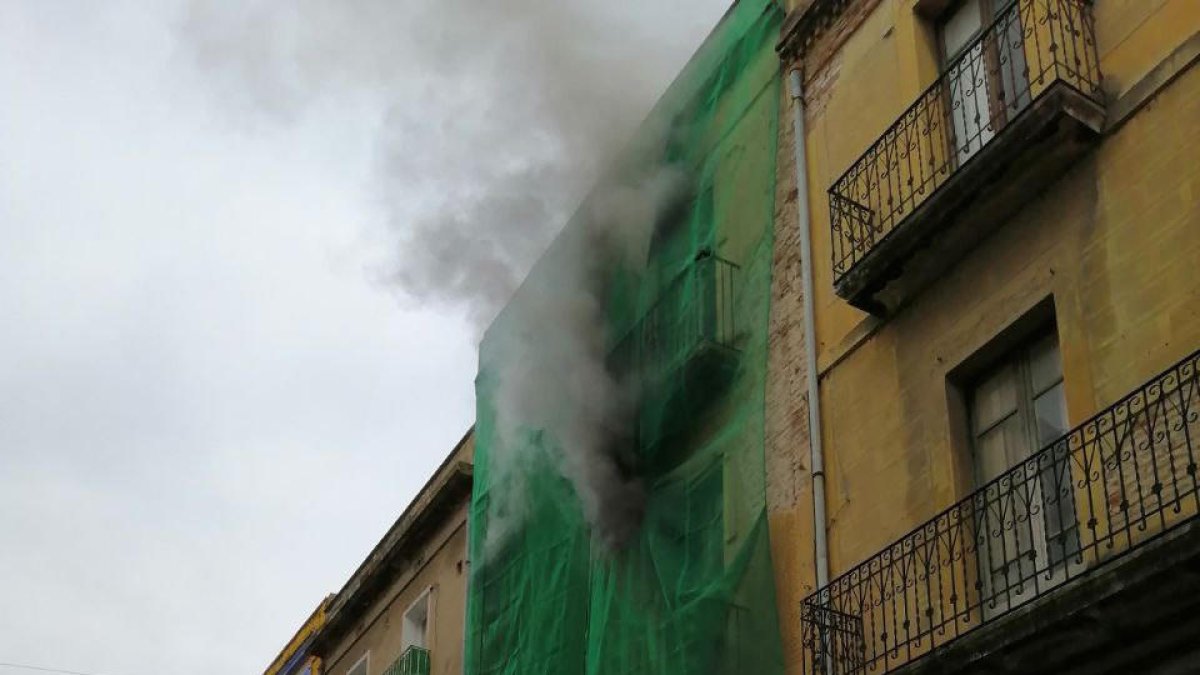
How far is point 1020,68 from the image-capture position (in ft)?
36.1

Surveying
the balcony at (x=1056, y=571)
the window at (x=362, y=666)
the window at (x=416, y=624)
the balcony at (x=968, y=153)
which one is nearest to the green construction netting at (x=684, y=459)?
the balcony at (x=1056, y=571)

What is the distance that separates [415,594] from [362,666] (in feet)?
5.76

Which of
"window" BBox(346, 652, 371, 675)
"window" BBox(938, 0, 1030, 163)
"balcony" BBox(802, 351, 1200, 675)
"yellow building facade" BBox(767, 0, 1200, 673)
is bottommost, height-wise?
"balcony" BBox(802, 351, 1200, 675)

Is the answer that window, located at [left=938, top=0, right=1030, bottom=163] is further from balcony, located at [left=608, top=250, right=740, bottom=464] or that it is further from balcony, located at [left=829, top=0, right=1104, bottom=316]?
balcony, located at [left=608, top=250, right=740, bottom=464]

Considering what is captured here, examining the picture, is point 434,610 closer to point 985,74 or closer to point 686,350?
point 686,350

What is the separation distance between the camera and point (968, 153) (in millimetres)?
11312

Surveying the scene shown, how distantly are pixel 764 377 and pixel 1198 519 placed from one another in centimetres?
518

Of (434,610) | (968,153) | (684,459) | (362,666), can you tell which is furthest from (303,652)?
(968,153)

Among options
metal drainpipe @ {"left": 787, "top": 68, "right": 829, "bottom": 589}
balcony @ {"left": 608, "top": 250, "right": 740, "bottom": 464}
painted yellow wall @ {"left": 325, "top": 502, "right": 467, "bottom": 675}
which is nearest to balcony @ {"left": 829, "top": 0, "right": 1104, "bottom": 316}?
metal drainpipe @ {"left": 787, "top": 68, "right": 829, "bottom": 589}

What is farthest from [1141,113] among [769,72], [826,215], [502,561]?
[502,561]

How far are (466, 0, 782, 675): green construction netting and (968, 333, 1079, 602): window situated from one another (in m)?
1.98

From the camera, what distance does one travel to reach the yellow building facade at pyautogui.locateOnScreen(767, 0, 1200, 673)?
908cm

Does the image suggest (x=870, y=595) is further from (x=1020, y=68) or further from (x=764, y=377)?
(x=1020, y=68)

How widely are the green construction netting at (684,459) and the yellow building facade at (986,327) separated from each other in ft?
1.22
